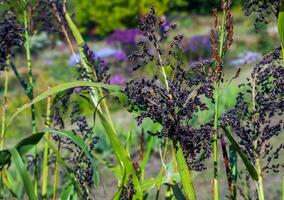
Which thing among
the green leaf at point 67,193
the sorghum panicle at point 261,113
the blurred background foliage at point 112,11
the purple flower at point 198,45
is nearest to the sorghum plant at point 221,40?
Result: the sorghum panicle at point 261,113

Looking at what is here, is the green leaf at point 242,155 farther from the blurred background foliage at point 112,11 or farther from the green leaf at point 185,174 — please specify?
Answer: the blurred background foliage at point 112,11

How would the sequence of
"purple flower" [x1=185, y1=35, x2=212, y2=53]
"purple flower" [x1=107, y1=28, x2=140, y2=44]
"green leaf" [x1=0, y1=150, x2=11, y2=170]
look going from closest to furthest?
1. "green leaf" [x1=0, y1=150, x2=11, y2=170]
2. "purple flower" [x1=185, y1=35, x2=212, y2=53]
3. "purple flower" [x1=107, y1=28, x2=140, y2=44]

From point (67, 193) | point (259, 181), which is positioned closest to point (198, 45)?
point (67, 193)

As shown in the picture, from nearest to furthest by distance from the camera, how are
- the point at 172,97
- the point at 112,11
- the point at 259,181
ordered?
1. the point at 172,97
2. the point at 259,181
3. the point at 112,11

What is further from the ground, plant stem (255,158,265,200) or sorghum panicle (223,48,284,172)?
sorghum panicle (223,48,284,172)

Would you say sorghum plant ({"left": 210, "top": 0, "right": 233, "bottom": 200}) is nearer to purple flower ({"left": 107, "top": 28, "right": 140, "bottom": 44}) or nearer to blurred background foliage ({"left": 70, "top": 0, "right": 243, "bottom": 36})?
purple flower ({"left": 107, "top": 28, "right": 140, "bottom": 44})

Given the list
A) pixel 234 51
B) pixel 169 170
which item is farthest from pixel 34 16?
pixel 234 51

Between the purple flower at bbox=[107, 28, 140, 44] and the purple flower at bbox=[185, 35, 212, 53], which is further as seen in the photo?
the purple flower at bbox=[107, 28, 140, 44]

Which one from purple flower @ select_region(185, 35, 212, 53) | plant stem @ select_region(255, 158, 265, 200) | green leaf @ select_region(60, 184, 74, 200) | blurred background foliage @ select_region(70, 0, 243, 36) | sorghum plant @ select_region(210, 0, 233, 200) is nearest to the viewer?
sorghum plant @ select_region(210, 0, 233, 200)

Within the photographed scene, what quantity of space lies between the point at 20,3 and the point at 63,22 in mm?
235

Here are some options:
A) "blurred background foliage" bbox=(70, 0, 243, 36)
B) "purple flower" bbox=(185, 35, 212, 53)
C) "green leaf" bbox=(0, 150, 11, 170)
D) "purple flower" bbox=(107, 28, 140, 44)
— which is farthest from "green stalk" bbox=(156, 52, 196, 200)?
"blurred background foliage" bbox=(70, 0, 243, 36)

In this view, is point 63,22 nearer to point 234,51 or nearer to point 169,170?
point 169,170

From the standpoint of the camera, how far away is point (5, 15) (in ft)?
8.28

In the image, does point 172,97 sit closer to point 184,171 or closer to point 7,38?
point 184,171
